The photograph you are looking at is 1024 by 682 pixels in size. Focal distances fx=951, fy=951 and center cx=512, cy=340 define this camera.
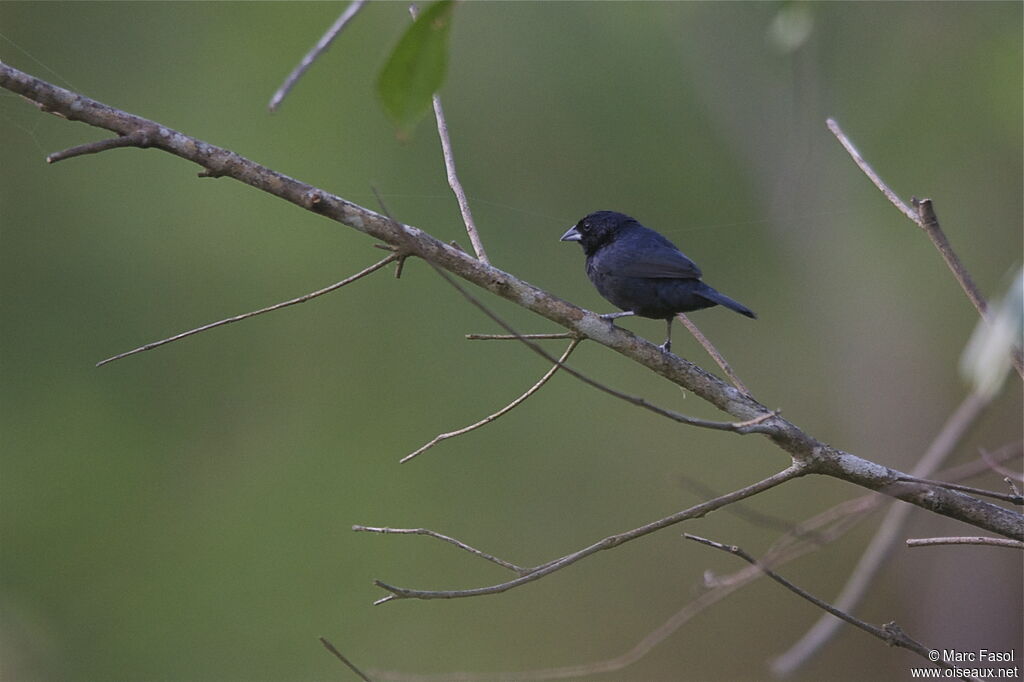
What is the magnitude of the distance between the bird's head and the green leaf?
2.75 meters

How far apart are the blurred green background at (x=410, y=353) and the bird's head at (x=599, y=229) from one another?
2953 mm

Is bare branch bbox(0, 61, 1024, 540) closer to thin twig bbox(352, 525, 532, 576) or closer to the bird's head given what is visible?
thin twig bbox(352, 525, 532, 576)

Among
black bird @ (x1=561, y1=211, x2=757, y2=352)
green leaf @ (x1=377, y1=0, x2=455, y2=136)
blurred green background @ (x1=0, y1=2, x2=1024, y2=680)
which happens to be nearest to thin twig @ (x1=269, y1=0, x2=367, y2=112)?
green leaf @ (x1=377, y1=0, x2=455, y2=136)

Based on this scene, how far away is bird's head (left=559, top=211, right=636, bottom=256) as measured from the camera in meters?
4.46

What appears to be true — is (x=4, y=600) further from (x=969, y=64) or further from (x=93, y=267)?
(x=969, y=64)

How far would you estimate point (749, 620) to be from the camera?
25.8 ft

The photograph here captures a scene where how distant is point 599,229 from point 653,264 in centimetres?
72

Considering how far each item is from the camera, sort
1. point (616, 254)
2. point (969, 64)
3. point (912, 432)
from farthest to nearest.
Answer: point (912, 432), point (969, 64), point (616, 254)

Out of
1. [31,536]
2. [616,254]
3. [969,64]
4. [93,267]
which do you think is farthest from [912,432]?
[31,536]

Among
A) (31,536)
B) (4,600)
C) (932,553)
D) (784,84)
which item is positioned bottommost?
(4,600)

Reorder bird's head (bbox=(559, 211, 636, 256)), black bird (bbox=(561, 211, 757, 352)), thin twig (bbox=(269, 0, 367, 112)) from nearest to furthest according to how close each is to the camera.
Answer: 1. thin twig (bbox=(269, 0, 367, 112))
2. black bird (bbox=(561, 211, 757, 352))
3. bird's head (bbox=(559, 211, 636, 256))

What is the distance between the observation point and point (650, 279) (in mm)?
3820

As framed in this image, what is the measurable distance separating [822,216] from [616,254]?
502 centimetres

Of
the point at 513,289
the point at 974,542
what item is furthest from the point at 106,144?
the point at 974,542
